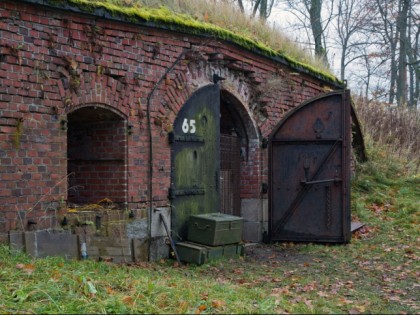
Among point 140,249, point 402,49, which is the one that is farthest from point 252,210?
point 402,49

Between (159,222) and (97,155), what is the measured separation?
1276 mm

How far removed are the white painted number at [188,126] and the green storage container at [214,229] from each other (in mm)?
1269

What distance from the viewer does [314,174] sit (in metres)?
9.33

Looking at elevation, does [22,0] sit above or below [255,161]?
above

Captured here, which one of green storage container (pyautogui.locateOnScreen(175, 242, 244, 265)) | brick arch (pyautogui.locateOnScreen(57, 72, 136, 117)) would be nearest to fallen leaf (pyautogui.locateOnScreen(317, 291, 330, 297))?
green storage container (pyautogui.locateOnScreen(175, 242, 244, 265))

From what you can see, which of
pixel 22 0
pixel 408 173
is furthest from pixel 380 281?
pixel 408 173

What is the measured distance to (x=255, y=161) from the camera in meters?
9.77

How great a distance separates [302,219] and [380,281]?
9.30 ft

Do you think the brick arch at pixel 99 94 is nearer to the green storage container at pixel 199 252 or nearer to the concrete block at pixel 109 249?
the concrete block at pixel 109 249

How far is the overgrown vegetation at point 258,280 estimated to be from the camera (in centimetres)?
431

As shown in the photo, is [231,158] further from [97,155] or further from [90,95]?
[90,95]

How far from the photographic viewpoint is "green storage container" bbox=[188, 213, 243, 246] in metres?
7.65

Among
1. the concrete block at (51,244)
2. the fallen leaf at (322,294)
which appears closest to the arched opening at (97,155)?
the concrete block at (51,244)

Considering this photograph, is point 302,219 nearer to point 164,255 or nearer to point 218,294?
point 164,255
